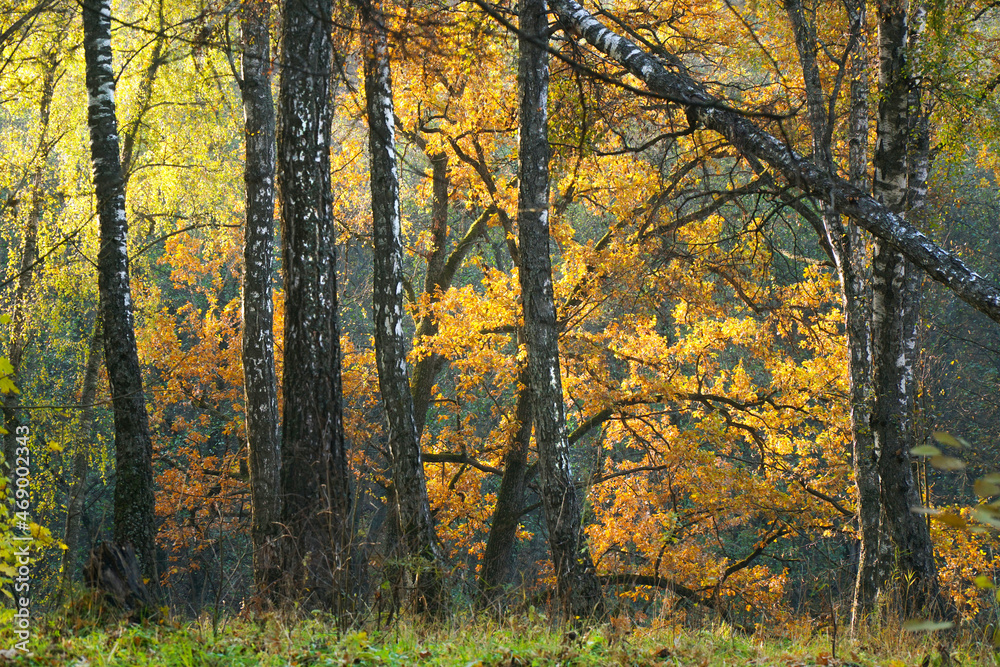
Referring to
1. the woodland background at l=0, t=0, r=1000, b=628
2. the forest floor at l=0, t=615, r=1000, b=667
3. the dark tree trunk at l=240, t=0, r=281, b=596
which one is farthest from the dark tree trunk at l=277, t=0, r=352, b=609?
the dark tree trunk at l=240, t=0, r=281, b=596

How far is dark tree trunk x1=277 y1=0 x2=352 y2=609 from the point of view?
20.1ft

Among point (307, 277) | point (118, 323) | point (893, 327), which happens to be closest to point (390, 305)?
point (307, 277)

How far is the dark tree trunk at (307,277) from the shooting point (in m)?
6.13

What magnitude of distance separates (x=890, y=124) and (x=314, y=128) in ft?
17.1

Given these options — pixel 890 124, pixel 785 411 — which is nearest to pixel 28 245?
pixel 890 124

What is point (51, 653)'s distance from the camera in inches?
134

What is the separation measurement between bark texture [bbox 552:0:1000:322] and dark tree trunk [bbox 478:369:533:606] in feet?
25.1

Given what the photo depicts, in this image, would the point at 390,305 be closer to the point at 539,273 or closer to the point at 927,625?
the point at 539,273

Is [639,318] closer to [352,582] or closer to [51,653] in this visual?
[352,582]

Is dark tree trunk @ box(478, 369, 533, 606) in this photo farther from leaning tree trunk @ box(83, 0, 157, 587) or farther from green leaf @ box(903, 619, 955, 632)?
green leaf @ box(903, 619, 955, 632)

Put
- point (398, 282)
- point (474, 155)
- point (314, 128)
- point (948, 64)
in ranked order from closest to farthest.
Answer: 1. point (948, 64)
2. point (314, 128)
3. point (398, 282)
4. point (474, 155)

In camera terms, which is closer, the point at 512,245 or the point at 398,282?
the point at 398,282

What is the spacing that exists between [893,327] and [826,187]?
299 cm

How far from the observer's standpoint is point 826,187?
417 centimetres
